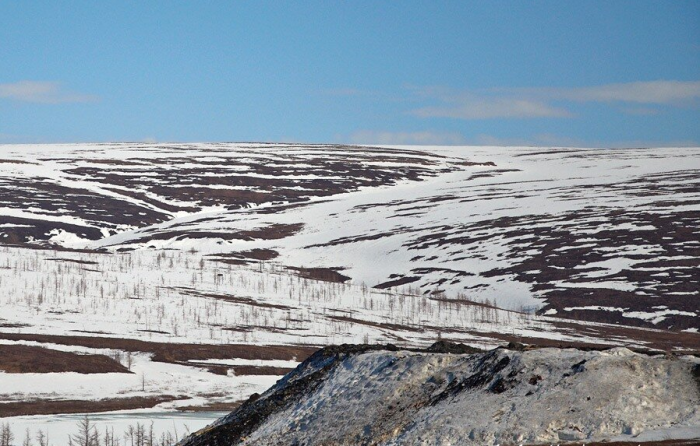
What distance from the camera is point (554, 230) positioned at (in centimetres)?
9150

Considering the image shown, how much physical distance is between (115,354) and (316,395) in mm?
30415

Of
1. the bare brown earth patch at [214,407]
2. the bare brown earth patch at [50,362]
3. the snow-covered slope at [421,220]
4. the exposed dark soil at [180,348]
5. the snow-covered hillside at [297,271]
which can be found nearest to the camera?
the bare brown earth patch at [214,407]

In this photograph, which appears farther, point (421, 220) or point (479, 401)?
point (421, 220)

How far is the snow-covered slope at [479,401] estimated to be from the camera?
37.0 feet

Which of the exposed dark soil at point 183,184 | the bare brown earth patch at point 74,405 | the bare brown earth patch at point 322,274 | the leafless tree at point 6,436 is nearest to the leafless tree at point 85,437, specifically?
the leafless tree at point 6,436

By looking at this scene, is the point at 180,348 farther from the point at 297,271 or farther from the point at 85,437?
the point at 297,271

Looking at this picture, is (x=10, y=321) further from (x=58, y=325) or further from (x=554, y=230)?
(x=554, y=230)

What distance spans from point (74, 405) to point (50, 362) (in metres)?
7.04

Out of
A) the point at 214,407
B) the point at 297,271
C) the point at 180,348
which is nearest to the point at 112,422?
the point at 214,407

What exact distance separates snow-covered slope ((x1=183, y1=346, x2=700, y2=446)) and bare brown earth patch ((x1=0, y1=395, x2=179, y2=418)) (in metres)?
18.4

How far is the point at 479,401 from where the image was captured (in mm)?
12164

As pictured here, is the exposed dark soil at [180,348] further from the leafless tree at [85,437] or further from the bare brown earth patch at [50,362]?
the leafless tree at [85,437]

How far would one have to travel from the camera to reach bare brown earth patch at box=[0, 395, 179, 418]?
3140cm

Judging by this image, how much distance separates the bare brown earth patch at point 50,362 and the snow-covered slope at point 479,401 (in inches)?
1011
